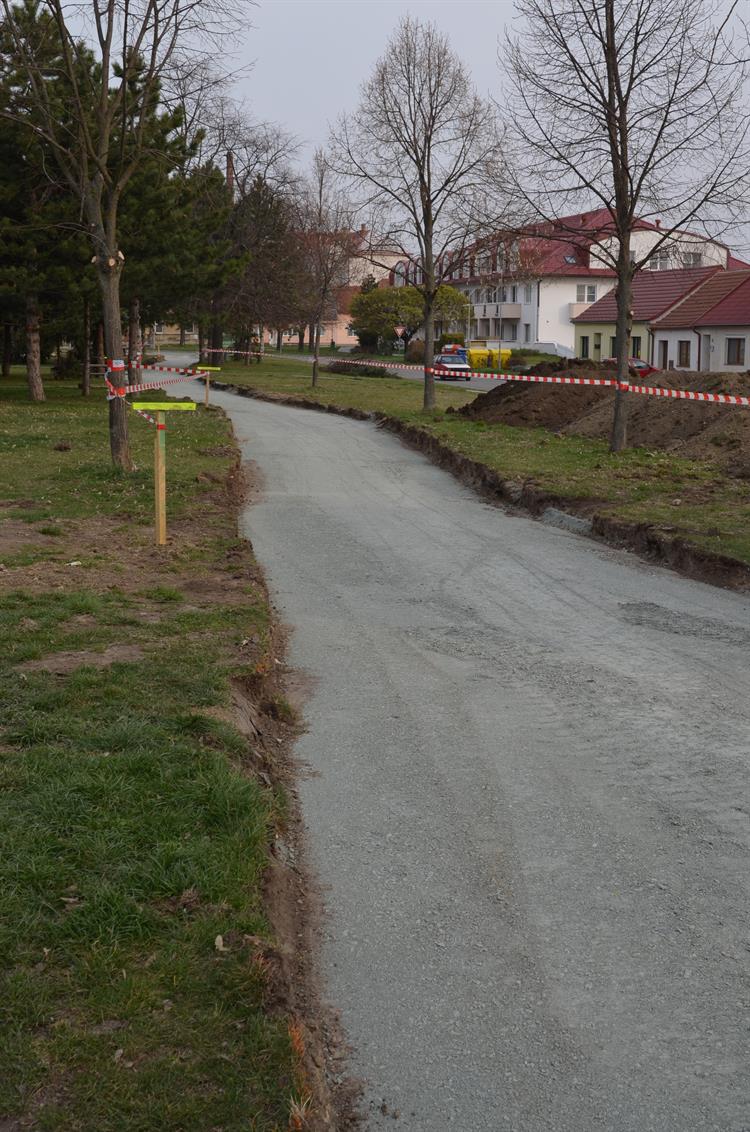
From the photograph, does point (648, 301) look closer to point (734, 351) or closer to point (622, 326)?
point (734, 351)

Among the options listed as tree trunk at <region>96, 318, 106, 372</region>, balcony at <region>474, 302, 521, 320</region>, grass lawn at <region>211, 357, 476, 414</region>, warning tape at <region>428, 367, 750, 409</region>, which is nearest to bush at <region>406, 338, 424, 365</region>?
balcony at <region>474, 302, 521, 320</region>

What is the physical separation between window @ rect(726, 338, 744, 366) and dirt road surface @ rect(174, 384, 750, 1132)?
141 feet

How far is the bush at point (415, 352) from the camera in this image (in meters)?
74.4

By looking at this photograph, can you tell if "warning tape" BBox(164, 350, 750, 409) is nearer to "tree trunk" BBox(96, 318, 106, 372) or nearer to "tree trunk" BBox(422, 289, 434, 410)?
"tree trunk" BBox(422, 289, 434, 410)

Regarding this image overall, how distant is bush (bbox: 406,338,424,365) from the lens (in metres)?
74.4

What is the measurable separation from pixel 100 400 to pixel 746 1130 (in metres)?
34.9

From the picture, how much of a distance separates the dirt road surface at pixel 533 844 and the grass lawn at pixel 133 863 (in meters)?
0.45

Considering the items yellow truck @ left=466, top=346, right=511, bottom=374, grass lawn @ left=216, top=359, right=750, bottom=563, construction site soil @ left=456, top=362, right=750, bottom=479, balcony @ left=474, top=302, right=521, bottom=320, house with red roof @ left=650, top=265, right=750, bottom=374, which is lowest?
grass lawn @ left=216, top=359, right=750, bottom=563

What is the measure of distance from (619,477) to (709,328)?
3700 centimetres

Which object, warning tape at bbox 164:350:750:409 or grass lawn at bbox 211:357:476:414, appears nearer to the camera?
warning tape at bbox 164:350:750:409

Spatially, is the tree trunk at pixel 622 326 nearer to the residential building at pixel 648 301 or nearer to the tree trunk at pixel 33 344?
the tree trunk at pixel 33 344

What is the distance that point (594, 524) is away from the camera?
579 inches

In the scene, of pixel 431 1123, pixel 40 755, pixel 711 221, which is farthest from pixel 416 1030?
pixel 711 221

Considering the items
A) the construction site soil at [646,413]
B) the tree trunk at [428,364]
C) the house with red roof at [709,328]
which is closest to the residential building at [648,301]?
the house with red roof at [709,328]
